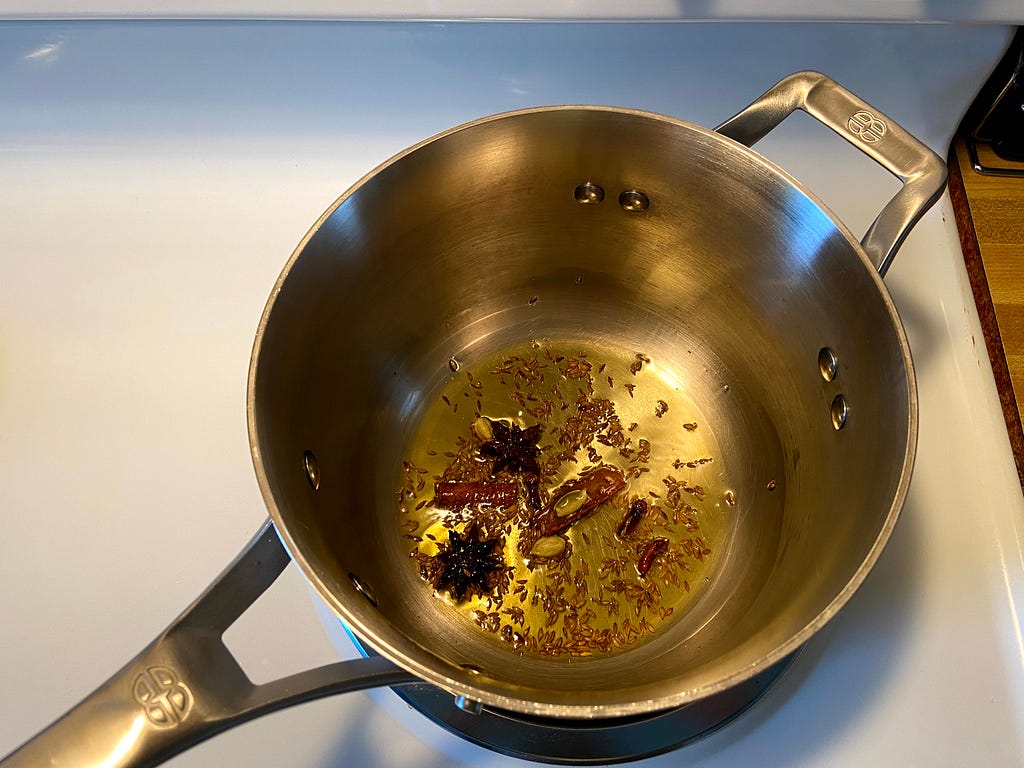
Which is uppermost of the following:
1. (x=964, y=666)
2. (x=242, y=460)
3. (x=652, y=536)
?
(x=242, y=460)

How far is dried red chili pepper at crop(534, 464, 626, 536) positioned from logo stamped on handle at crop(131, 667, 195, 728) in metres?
0.42

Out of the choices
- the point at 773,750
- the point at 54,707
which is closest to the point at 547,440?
the point at 773,750

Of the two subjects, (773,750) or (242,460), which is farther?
(242,460)

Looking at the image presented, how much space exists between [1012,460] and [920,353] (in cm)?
14

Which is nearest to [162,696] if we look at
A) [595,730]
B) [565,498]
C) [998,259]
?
[595,730]

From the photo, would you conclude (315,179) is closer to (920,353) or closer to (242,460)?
(242,460)

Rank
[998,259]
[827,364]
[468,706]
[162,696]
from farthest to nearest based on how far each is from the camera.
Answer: [998,259], [827,364], [468,706], [162,696]

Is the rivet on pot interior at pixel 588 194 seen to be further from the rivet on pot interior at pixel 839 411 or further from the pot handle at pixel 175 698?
the pot handle at pixel 175 698

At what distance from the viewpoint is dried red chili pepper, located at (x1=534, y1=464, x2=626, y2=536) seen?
31.3 inches

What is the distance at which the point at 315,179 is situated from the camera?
0.91m

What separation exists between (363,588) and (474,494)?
7.3 inches

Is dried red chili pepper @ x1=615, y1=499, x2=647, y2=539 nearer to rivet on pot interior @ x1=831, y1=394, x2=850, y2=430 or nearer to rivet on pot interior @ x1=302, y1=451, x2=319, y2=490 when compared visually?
rivet on pot interior @ x1=831, y1=394, x2=850, y2=430

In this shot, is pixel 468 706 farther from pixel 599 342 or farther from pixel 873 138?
pixel 873 138

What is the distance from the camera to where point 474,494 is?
2.68 ft
